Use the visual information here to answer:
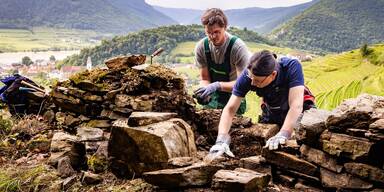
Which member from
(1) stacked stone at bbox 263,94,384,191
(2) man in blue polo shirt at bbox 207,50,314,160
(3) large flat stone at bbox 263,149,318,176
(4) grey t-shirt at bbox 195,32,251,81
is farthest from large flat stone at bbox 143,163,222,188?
(4) grey t-shirt at bbox 195,32,251,81

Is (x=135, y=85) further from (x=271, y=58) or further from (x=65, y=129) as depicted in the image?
(x=271, y=58)

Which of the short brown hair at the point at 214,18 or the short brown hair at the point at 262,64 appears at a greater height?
the short brown hair at the point at 214,18

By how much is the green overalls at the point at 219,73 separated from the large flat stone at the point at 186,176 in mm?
2471

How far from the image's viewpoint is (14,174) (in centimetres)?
552

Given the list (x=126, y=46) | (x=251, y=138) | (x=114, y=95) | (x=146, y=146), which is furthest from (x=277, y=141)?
(x=126, y=46)

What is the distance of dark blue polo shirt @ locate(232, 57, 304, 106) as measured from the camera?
5348mm

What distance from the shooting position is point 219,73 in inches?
269

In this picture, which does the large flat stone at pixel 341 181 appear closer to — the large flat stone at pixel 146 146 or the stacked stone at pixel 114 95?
the large flat stone at pixel 146 146

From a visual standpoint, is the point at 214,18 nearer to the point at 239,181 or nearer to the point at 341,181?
the point at 239,181

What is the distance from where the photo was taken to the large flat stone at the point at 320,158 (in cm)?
438

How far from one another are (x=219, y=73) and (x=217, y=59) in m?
0.33

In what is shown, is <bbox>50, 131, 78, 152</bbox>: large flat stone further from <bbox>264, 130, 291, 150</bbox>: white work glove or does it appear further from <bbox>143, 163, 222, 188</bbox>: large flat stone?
<bbox>264, 130, 291, 150</bbox>: white work glove

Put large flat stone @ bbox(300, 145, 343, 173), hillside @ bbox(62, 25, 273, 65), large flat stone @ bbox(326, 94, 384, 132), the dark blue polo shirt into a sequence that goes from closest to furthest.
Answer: large flat stone @ bbox(326, 94, 384, 132) < large flat stone @ bbox(300, 145, 343, 173) < the dark blue polo shirt < hillside @ bbox(62, 25, 273, 65)

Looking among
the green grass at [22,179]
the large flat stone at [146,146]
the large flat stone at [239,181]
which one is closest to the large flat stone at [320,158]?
the large flat stone at [239,181]
